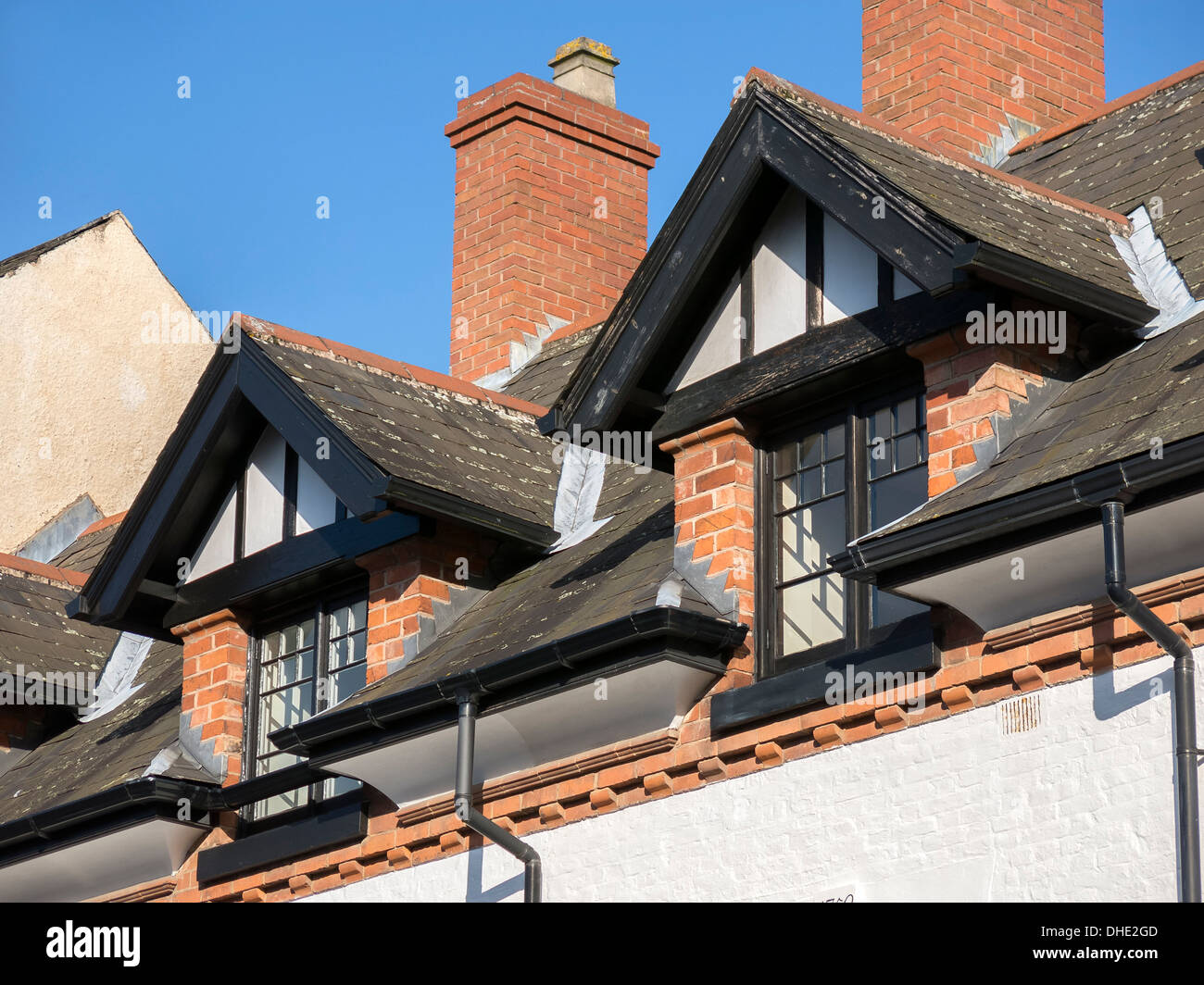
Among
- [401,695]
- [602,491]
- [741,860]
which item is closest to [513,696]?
[401,695]

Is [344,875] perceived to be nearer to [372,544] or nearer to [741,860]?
[372,544]

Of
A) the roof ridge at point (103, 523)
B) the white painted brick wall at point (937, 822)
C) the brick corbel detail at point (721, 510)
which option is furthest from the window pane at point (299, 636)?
the roof ridge at point (103, 523)

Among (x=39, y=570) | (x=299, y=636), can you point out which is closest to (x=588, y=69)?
(x=39, y=570)

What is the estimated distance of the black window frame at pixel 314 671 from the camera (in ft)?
42.9

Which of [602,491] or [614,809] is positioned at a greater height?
[602,491]

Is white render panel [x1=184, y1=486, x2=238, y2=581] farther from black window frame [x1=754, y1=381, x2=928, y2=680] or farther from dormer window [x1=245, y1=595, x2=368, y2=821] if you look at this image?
black window frame [x1=754, y1=381, x2=928, y2=680]

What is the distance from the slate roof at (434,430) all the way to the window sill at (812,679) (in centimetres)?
255

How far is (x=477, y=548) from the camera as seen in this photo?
43.3 feet

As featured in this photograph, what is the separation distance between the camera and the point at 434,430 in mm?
13391

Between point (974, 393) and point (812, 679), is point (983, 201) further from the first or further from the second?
point (812, 679)

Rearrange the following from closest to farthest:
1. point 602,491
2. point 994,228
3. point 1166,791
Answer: point 1166,791 → point 994,228 → point 602,491

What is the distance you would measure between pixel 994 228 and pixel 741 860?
3198 millimetres

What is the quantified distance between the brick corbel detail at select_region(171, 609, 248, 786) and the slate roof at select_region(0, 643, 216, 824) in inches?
5.9

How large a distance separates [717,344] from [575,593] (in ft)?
5.18
